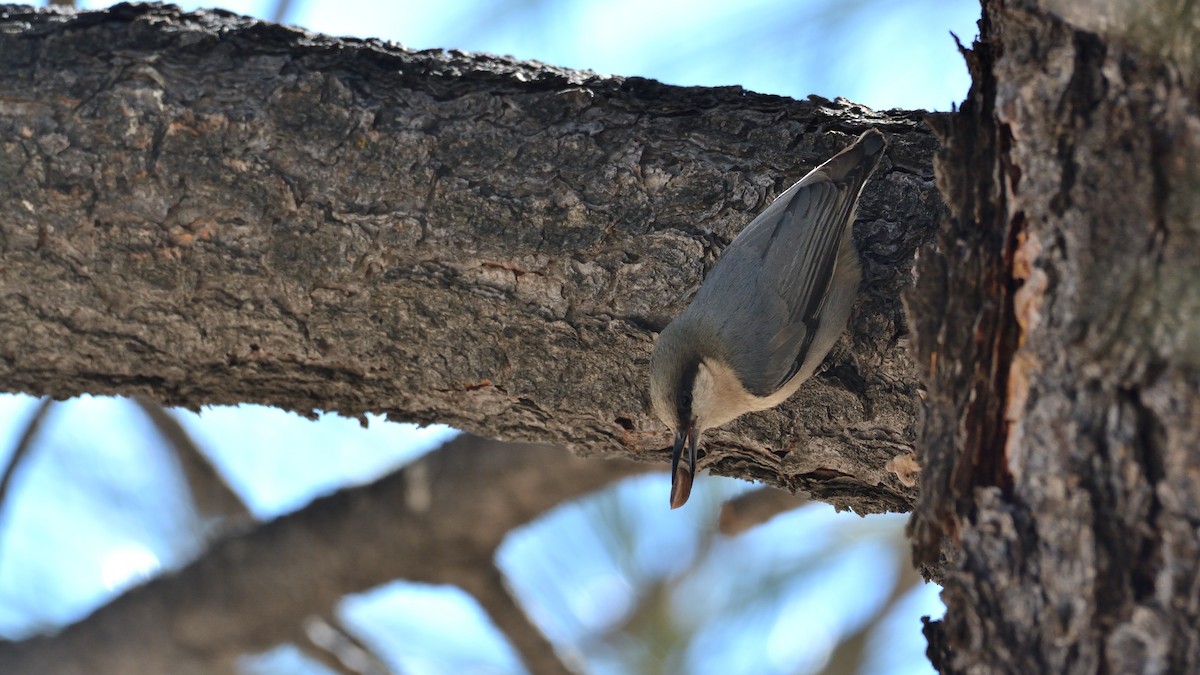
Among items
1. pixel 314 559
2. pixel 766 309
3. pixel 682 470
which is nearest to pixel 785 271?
pixel 766 309

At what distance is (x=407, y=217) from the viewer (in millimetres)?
2270

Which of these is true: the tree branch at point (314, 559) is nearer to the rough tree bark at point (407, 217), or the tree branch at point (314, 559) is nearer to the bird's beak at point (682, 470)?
the bird's beak at point (682, 470)

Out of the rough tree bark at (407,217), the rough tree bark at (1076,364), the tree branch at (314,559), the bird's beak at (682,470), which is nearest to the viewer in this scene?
the rough tree bark at (1076,364)

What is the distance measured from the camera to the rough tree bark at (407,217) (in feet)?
7.39

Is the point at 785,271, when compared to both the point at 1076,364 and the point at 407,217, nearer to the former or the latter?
the point at 407,217

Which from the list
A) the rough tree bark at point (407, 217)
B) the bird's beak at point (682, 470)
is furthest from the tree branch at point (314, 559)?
the rough tree bark at point (407, 217)

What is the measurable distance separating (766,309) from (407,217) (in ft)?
2.93

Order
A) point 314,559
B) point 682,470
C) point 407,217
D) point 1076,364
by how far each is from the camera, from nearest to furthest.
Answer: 1. point 1076,364
2. point 407,217
3. point 682,470
4. point 314,559

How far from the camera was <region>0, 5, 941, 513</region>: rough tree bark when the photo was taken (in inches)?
88.7

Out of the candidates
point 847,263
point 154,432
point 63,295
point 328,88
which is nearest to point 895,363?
point 847,263

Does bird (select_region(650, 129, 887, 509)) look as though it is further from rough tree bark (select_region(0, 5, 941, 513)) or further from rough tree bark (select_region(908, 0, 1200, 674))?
rough tree bark (select_region(908, 0, 1200, 674))

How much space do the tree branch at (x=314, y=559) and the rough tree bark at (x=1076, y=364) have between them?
2.13m

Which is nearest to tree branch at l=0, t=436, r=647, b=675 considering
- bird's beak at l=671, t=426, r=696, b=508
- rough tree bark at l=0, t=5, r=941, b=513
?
bird's beak at l=671, t=426, r=696, b=508

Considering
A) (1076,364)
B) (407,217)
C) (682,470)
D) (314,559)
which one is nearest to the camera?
(1076,364)
